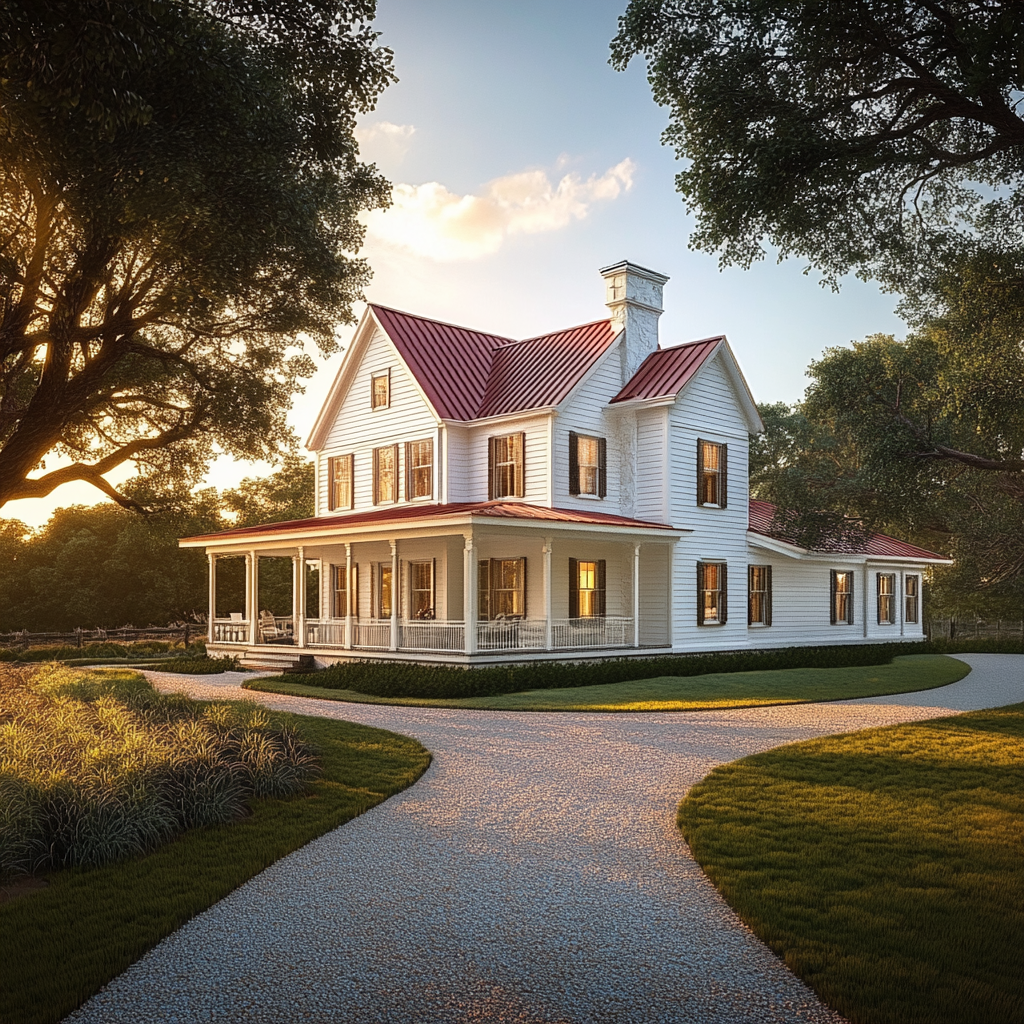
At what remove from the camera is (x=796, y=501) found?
29531 millimetres

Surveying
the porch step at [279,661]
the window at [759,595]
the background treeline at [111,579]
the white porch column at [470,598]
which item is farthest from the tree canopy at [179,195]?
the background treeline at [111,579]

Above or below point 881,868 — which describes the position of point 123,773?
above

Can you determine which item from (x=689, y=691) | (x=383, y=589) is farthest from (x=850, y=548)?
(x=383, y=589)

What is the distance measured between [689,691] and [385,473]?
1190cm

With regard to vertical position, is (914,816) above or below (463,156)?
below

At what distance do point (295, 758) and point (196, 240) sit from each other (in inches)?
294

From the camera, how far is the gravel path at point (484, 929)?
4.76 metres

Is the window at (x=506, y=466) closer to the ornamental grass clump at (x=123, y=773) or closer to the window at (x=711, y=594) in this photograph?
the window at (x=711, y=594)

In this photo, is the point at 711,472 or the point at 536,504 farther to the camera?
the point at 711,472

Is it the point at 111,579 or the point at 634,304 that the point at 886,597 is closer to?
the point at 634,304

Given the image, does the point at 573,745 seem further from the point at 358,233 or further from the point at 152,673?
the point at 152,673

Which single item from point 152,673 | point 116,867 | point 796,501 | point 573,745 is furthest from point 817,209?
point 152,673

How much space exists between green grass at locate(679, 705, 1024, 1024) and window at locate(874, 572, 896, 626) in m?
23.0

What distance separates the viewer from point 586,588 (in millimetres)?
24562
